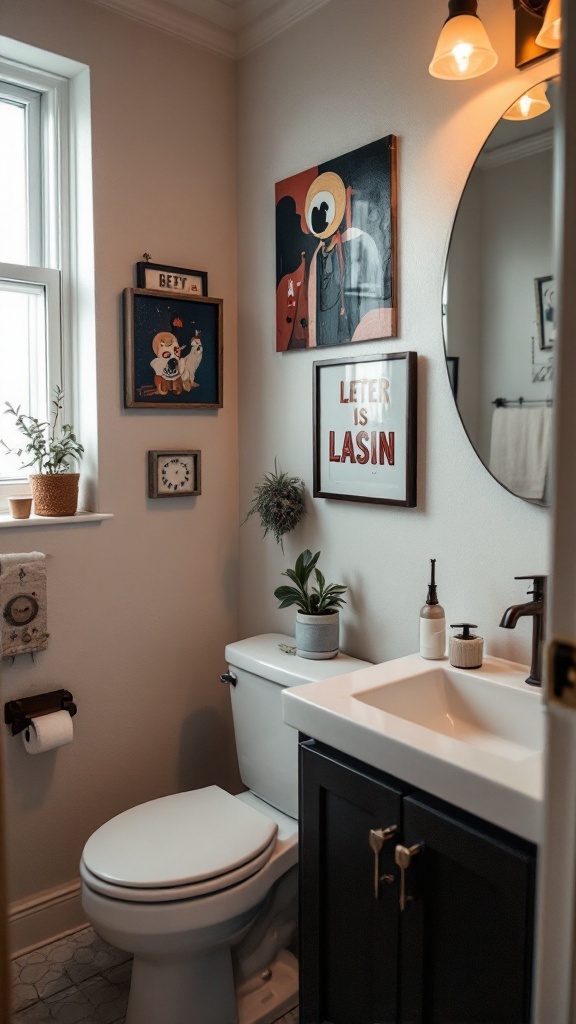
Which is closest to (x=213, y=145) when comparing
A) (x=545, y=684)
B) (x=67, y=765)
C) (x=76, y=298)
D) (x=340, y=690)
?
(x=76, y=298)

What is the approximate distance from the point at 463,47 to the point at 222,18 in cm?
103

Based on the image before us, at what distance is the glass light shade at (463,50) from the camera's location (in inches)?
56.9

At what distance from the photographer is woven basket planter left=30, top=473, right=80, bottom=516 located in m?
2.01

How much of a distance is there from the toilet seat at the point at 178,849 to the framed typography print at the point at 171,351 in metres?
1.06

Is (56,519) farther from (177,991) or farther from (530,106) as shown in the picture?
(530,106)

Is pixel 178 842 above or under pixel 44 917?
above

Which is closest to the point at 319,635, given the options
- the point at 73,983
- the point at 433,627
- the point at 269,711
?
the point at 269,711

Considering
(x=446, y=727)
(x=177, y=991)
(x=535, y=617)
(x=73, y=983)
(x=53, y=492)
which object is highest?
(x=53, y=492)

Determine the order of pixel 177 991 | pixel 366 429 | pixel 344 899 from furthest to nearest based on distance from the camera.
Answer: pixel 366 429 → pixel 177 991 → pixel 344 899

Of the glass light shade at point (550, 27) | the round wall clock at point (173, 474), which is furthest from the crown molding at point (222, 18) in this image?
the round wall clock at point (173, 474)

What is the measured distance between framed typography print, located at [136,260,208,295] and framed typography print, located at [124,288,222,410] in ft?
0.11

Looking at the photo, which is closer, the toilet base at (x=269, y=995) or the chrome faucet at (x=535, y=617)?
the chrome faucet at (x=535, y=617)

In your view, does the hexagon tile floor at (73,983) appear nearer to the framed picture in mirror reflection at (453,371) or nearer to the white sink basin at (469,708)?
the white sink basin at (469,708)

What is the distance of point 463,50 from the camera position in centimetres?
147
